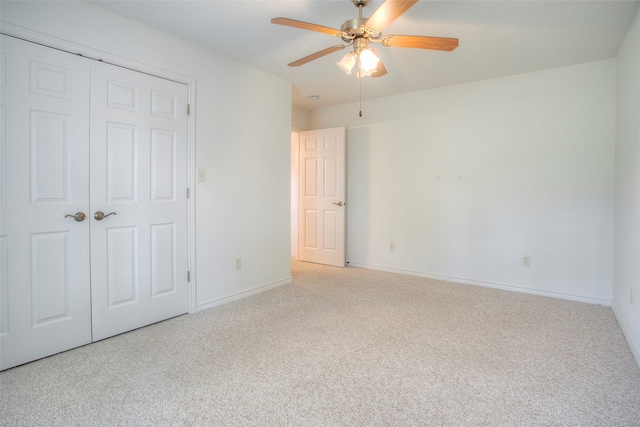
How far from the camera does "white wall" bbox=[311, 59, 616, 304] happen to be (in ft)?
10.7

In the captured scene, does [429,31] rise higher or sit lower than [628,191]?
higher

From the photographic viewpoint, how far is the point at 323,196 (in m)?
4.96

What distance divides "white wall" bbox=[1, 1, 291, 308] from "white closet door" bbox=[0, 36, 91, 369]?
1.07 ft

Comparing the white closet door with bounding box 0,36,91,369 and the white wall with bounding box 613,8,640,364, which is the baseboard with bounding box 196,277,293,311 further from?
the white wall with bounding box 613,8,640,364

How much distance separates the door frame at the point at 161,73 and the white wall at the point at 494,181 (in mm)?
2503

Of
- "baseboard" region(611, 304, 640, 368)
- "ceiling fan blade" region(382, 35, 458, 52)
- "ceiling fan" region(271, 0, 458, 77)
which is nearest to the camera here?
"ceiling fan" region(271, 0, 458, 77)

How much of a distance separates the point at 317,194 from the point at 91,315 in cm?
324

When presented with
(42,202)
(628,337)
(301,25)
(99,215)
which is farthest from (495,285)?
(42,202)

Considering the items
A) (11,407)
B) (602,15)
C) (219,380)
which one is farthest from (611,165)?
(11,407)

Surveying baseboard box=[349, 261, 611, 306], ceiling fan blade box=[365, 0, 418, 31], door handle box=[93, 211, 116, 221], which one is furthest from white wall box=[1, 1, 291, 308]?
ceiling fan blade box=[365, 0, 418, 31]

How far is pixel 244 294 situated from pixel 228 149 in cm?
146

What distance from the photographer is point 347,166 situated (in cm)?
490

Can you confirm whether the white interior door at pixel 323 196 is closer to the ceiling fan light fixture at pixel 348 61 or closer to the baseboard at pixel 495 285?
the baseboard at pixel 495 285

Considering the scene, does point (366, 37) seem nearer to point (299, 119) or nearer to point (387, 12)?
point (387, 12)
